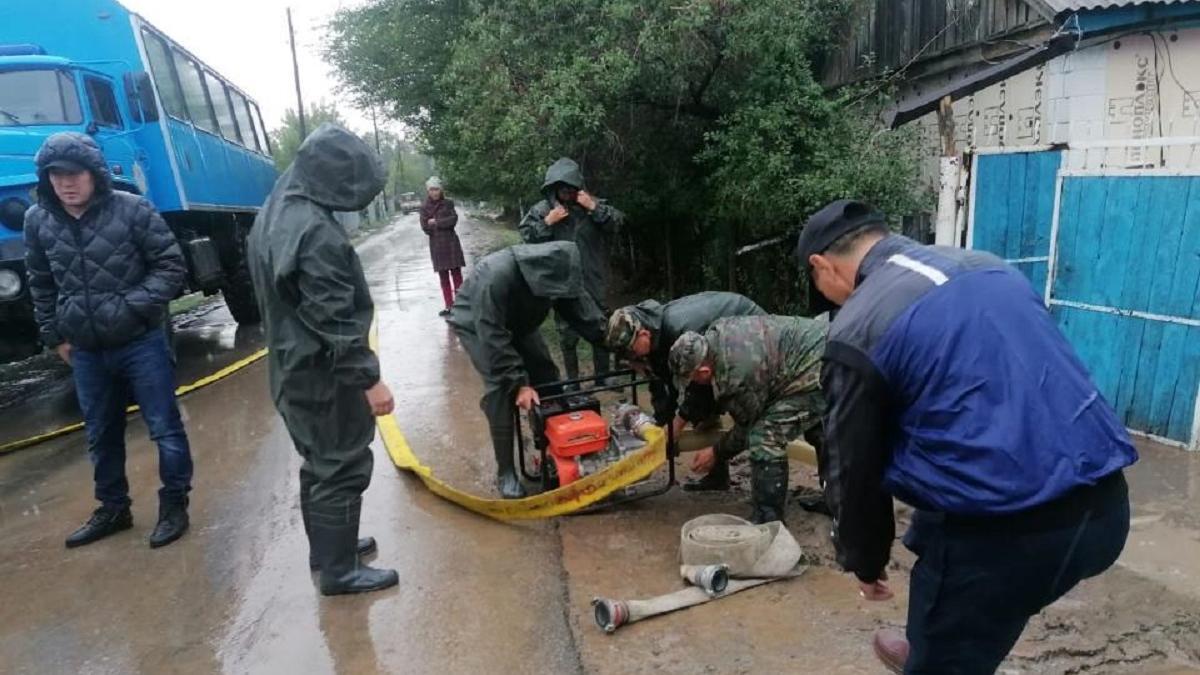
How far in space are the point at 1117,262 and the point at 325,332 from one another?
4.60 m

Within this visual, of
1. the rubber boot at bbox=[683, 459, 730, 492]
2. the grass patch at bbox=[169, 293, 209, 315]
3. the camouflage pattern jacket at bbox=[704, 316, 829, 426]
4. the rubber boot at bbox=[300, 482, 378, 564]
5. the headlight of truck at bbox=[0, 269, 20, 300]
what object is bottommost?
the grass patch at bbox=[169, 293, 209, 315]

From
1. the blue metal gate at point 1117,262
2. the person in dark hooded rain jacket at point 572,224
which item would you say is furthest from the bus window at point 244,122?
the blue metal gate at point 1117,262

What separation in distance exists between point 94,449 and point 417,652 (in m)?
2.17

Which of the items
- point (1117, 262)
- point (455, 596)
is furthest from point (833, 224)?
point (1117, 262)

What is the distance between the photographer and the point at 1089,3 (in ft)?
20.8

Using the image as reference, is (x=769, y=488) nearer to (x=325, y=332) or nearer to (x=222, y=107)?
(x=325, y=332)

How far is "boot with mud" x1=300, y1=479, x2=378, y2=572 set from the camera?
130 inches

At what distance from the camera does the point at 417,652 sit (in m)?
2.87

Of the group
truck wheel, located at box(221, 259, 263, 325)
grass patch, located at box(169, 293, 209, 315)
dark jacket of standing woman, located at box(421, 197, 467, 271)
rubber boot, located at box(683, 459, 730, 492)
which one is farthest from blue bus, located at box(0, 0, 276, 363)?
rubber boot, located at box(683, 459, 730, 492)

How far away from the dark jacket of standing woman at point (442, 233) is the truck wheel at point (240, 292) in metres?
2.72

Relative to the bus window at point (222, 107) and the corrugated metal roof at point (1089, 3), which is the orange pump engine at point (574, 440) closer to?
the corrugated metal roof at point (1089, 3)

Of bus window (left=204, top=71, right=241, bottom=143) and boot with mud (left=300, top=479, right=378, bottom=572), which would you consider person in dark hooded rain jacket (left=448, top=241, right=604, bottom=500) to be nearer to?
boot with mud (left=300, top=479, right=378, bottom=572)

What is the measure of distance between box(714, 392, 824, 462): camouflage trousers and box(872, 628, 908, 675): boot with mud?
1.14 metres

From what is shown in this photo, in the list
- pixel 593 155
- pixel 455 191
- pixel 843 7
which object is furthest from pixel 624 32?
pixel 455 191
